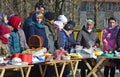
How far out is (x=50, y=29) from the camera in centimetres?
1046

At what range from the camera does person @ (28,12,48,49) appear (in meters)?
10.1

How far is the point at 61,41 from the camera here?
34.5 ft

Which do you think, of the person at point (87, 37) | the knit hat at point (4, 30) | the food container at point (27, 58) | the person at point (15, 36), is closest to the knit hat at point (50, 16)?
the person at point (87, 37)

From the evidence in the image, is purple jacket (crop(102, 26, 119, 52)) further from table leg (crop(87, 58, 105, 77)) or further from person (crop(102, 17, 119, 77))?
table leg (crop(87, 58, 105, 77))

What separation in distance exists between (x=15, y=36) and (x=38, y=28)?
0.80 metres

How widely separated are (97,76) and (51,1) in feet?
39.9

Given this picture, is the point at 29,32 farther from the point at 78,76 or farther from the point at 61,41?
the point at 78,76

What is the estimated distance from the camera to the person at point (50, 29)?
10334 mm

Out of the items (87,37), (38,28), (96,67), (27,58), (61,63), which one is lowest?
(96,67)

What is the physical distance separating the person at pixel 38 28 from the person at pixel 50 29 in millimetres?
96

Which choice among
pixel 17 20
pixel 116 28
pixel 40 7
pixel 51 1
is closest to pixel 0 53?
pixel 17 20

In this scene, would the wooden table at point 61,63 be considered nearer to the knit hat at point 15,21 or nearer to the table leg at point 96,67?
the table leg at point 96,67

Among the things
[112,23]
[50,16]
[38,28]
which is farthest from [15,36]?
[112,23]

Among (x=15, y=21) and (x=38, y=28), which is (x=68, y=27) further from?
(x=15, y=21)
